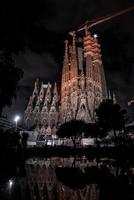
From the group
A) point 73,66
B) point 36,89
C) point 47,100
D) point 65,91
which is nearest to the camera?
point 65,91

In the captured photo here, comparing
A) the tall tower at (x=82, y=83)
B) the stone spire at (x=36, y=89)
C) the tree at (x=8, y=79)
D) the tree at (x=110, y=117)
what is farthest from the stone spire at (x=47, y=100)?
the tree at (x=8, y=79)

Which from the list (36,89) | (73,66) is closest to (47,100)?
(36,89)

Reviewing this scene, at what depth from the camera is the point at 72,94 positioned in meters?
134

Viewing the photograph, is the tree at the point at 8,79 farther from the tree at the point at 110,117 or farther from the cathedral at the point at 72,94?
the cathedral at the point at 72,94

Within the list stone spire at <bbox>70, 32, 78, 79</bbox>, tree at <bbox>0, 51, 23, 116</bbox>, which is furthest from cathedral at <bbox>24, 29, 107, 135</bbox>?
tree at <bbox>0, 51, 23, 116</bbox>

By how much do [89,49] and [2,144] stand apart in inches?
5276

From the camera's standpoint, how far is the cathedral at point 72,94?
129 m

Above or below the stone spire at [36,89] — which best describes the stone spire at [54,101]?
below

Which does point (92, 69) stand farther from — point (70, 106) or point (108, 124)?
point (108, 124)

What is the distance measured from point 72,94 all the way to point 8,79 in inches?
4378

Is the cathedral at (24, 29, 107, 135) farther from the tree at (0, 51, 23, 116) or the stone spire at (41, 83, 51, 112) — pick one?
Result: the tree at (0, 51, 23, 116)

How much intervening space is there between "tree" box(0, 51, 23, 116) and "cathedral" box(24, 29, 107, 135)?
99.6m

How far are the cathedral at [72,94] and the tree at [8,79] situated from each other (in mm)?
99599

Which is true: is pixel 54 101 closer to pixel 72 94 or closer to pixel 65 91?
pixel 65 91
